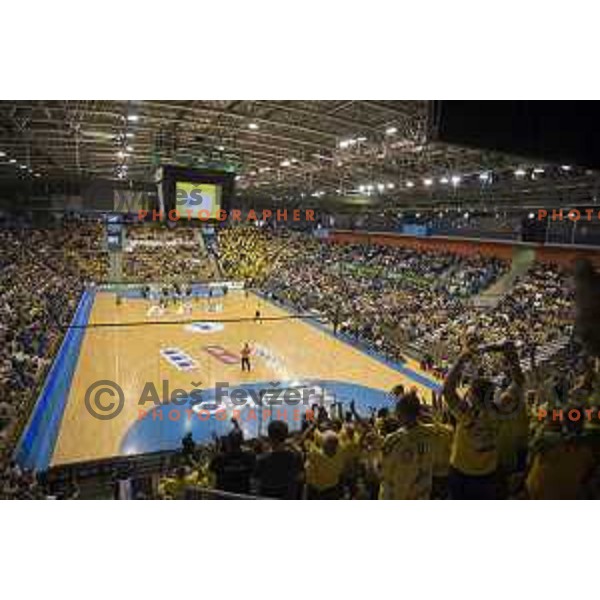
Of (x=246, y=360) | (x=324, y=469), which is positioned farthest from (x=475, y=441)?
(x=246, y=360)

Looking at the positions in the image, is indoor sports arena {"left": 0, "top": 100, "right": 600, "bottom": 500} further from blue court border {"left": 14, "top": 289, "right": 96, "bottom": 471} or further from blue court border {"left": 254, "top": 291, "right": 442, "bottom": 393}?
blue court border {"left": 254, "top": 291, "right": 442, "bottom": 393}

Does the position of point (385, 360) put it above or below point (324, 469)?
below

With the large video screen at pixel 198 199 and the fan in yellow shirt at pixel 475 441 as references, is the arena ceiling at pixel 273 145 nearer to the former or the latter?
the large video screen at pixel 198 199

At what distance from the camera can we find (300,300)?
25344 mm

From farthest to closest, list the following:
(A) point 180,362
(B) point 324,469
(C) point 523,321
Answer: (C) point 523,321, (A) point 180,362, (B) point 324,469

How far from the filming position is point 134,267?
1223 inches

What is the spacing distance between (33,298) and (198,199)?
1031cm

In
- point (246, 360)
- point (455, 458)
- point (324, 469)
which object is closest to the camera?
point (455, 458)

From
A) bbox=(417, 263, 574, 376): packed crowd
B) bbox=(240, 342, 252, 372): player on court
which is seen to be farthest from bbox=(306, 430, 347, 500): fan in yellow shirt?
bbox=(240, 342, 252, 372): player on court

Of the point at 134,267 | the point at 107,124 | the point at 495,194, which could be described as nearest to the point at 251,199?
the point at 134,267

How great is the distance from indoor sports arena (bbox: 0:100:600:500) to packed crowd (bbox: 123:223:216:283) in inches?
7.0

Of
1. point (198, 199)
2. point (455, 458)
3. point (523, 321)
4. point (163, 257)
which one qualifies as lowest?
point (523, 321)

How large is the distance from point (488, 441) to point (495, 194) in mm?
21090

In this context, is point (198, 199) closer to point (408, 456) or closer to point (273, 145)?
point (273, 145)
